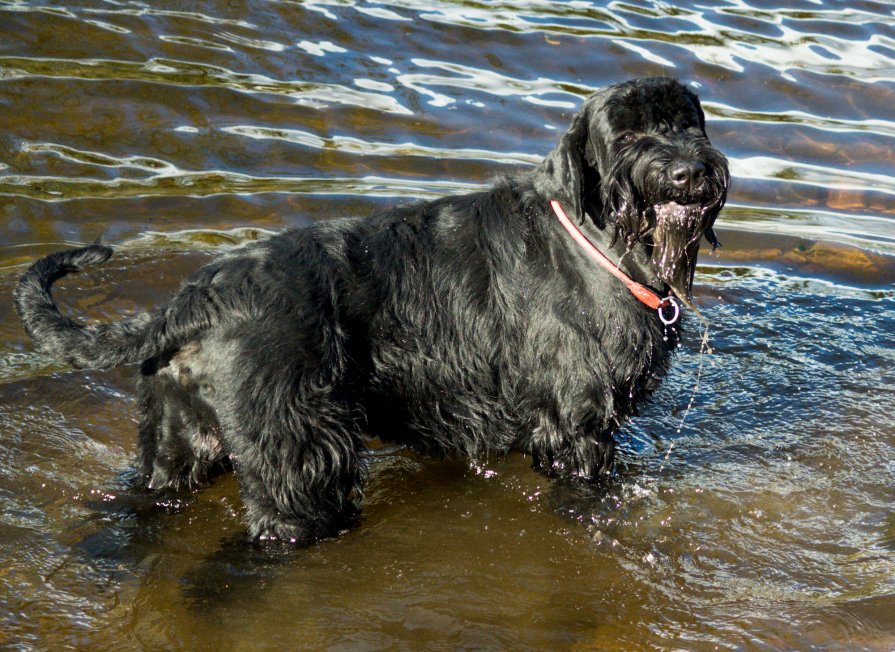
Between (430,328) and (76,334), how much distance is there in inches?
67.4

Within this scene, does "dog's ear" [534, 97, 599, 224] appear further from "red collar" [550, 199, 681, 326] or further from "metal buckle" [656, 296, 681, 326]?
"metal buckle" [656, 296, 681, 326]

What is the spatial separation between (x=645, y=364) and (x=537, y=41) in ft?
25.3

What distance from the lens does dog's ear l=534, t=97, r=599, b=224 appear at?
5.01 m

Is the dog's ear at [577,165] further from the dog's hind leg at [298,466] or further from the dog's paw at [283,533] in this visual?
the dog's paw at [283,533]

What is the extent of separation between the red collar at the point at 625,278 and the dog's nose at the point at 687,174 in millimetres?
573

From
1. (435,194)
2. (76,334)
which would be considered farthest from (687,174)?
(435,194)

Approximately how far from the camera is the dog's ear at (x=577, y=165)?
501cm

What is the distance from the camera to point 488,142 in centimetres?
1000

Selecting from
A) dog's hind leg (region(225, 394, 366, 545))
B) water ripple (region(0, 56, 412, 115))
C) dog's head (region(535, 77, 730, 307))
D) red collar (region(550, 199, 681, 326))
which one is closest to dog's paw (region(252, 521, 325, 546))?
dog's hind leg (region(225, 394, 366, 545))

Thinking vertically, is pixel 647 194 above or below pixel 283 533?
above

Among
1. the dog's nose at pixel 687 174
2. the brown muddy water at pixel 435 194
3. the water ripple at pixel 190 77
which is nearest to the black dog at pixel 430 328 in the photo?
the dog's nose at pixel 687 174

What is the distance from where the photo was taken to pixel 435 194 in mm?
→ 8969

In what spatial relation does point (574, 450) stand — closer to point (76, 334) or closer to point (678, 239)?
point (678, 239)

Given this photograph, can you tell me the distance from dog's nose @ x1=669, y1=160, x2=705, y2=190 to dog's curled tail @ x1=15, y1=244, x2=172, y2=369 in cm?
250
